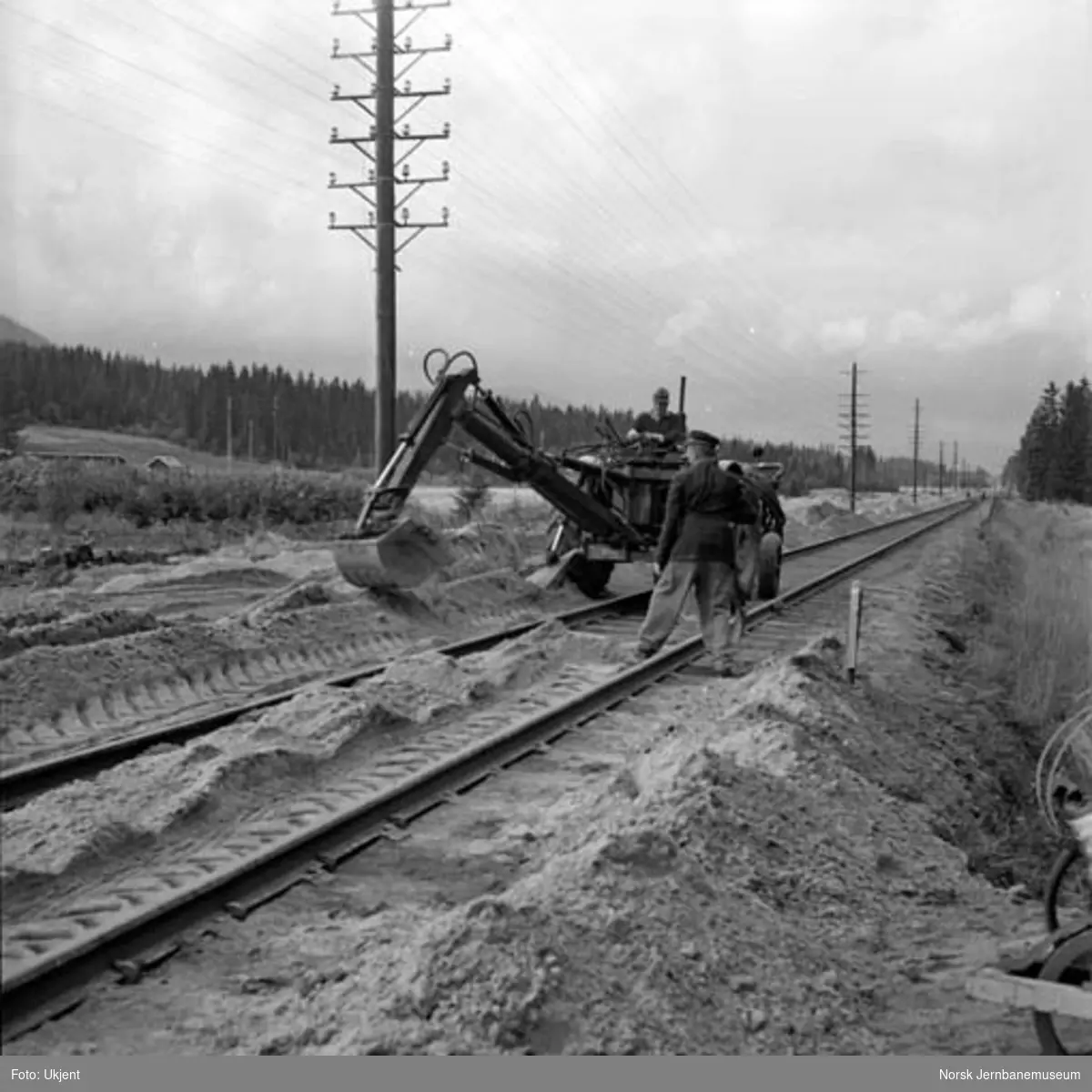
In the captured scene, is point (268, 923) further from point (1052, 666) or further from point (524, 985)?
point (1052, 666)

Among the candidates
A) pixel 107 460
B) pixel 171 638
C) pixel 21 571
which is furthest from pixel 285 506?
pixel 171 638

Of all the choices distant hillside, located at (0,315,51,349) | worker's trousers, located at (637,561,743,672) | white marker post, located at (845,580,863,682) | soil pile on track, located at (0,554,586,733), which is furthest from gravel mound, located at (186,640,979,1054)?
soil pile on track, located at (0,554,586,733)

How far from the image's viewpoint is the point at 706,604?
10.8 meters

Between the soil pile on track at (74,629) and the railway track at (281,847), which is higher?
the soil pile on track at (74,629)

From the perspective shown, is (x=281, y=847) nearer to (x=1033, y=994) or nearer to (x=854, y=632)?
(x=1033, y=994)

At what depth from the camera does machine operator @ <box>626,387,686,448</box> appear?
54.4ft

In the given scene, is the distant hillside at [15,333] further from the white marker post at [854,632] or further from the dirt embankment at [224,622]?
the white marker post at [854,632]

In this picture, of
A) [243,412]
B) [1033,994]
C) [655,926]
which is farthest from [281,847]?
[243,412]

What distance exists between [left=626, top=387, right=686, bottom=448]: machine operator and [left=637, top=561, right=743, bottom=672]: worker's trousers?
5.72m

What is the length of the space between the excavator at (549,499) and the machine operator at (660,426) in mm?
161

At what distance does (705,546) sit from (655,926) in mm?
6322

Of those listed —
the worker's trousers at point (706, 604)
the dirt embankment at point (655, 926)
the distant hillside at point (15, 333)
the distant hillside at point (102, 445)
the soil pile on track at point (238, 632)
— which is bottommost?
the dirt embankment at point (655, 926)

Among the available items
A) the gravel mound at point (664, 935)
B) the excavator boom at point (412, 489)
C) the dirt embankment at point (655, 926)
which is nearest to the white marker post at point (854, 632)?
the dirt embankment at point (655, 926)

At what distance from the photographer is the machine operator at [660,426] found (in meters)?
16.6
